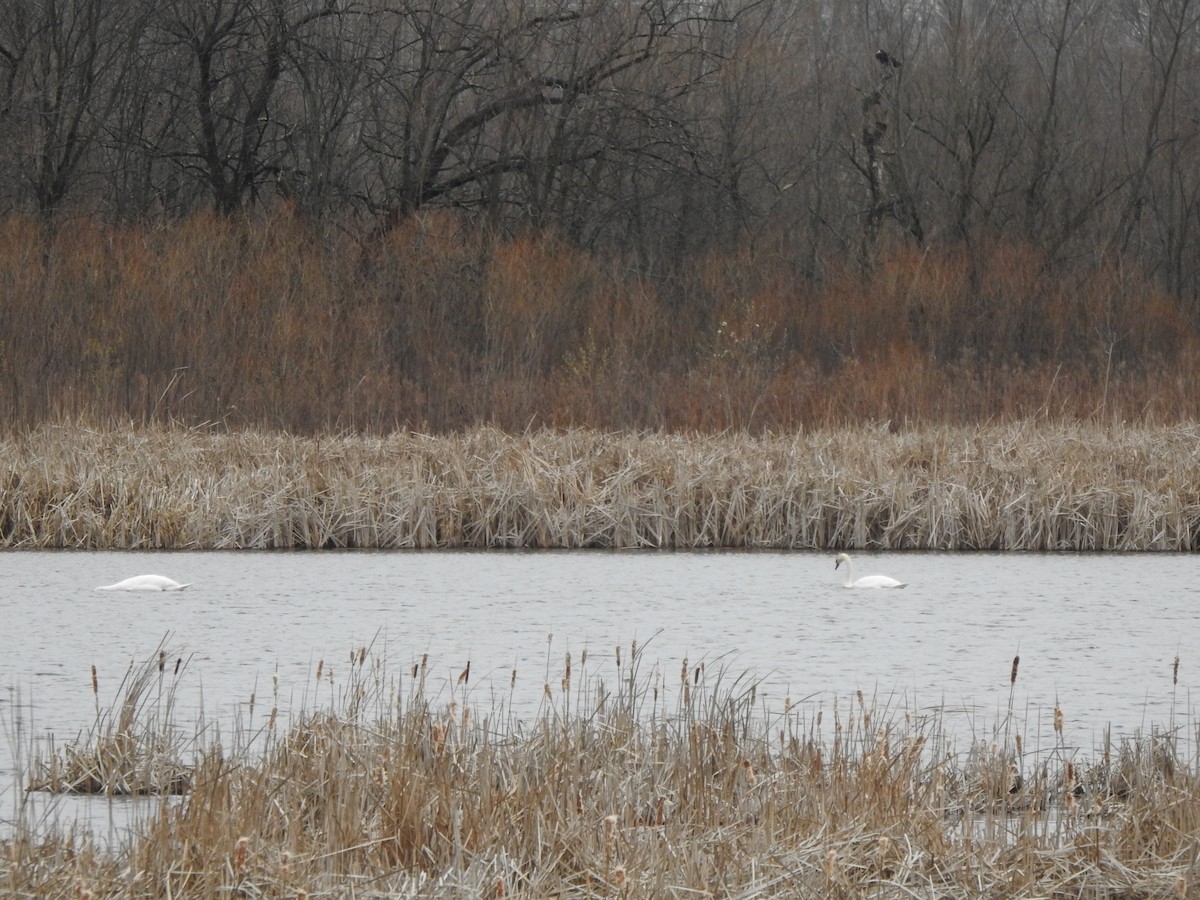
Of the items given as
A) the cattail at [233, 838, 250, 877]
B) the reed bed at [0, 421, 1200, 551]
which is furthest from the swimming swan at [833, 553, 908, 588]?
the cattail at [233, 838, 250, 877]

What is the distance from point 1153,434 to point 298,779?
10581mm

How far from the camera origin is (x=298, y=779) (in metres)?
4.31

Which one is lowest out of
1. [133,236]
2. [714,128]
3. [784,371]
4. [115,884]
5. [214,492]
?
[115,884]

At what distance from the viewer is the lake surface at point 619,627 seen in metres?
6.08

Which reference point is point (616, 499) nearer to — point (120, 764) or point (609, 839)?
point (120, 764)

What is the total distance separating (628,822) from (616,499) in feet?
25.9

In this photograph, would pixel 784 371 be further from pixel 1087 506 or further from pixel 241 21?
pixel 241 21

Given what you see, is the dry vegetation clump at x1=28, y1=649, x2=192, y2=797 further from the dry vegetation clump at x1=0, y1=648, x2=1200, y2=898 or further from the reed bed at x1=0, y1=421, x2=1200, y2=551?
the reed bed at x1=0, y1=421, x2=1200, y2=551

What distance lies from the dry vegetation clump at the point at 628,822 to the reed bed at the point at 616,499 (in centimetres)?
688

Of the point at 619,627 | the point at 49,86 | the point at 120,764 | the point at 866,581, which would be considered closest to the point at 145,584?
the point at 619,627

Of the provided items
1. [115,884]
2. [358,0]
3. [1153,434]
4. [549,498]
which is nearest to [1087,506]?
[1153,434]

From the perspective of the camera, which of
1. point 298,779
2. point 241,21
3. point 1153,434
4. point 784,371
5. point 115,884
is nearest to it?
point 115,884

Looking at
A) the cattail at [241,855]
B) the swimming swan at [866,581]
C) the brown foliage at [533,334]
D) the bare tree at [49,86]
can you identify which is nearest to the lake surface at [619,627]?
the swimming swan at [866,581]

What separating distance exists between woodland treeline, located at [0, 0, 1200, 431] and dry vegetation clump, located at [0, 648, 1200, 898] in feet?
34.2
